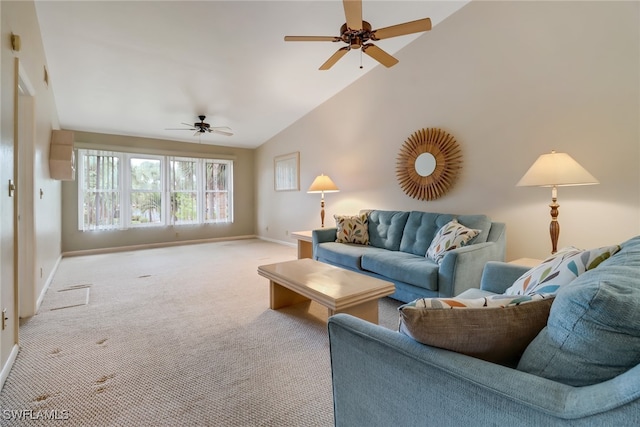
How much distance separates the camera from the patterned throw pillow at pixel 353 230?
3.88m

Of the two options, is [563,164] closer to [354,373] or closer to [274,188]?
[354,373]

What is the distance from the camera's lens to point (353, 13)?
7.28 feet

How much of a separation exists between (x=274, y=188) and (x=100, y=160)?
3.41 m

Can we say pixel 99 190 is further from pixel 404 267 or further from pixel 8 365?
pixel 404 267

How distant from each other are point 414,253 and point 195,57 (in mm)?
3534

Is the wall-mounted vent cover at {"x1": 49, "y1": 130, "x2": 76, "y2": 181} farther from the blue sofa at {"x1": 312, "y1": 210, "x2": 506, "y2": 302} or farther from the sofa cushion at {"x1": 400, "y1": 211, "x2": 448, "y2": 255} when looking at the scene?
the sofa cushion at {"x1": 400, "y1": 211, "x2": 448, "y2": 255}

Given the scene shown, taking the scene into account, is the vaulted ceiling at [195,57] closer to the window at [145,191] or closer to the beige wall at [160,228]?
the beige wall at [160,228]

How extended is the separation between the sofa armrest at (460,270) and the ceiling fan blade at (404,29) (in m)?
1.81

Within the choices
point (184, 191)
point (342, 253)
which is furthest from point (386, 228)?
point (184, 191)

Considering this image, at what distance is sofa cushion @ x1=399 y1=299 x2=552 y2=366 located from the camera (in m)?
0.79

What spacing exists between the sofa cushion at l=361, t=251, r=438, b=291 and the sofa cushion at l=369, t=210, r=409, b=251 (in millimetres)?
337

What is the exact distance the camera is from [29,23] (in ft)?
8.25

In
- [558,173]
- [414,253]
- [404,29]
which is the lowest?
[414,253]

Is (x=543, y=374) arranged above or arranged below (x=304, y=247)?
above
